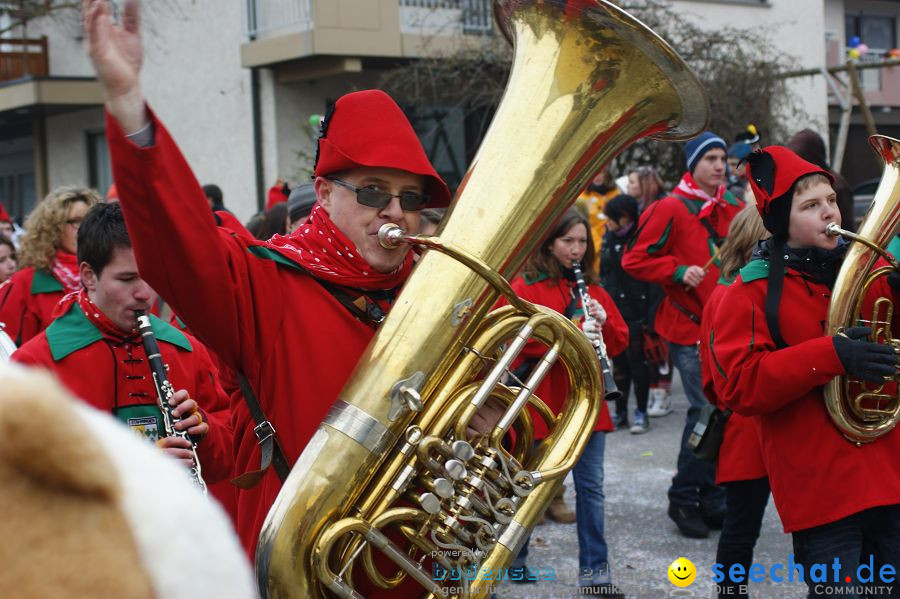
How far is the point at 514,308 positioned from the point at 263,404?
0.58m

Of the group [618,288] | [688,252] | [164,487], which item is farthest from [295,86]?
[164,487]

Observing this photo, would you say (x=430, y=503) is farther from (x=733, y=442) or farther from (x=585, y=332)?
(x=585, y=332)

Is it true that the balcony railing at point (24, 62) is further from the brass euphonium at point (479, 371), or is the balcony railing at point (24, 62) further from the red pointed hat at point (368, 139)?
the brass euphonium at point (479, 371)

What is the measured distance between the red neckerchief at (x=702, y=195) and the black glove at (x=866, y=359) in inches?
129

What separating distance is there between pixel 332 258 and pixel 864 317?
1.92 metres

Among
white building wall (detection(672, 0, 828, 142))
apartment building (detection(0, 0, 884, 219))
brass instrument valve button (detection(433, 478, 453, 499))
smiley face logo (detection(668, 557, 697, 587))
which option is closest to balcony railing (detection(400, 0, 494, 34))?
apartment building (detection(0, 0, 884, 219))

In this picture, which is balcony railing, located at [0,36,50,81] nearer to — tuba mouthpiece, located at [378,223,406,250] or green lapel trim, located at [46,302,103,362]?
green lapel trim, located at [46,302,103,362]

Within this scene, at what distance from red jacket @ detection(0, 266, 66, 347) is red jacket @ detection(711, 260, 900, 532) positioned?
9.75 feet

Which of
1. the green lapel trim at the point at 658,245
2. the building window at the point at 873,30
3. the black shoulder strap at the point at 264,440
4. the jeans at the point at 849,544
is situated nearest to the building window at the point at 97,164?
the green lapel trim at the point at 658,245

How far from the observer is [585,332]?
15.5 feet

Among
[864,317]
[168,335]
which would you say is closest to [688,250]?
[864,317]

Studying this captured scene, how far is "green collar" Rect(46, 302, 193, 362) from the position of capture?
2.85 meters

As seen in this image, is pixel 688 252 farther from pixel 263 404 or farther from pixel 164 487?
pixel 164 487

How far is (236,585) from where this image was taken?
0.81 meters
